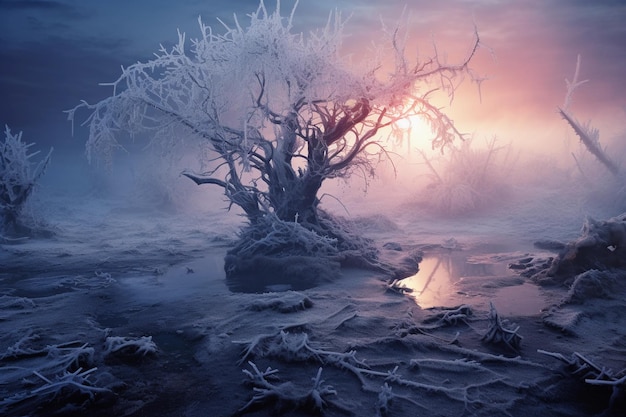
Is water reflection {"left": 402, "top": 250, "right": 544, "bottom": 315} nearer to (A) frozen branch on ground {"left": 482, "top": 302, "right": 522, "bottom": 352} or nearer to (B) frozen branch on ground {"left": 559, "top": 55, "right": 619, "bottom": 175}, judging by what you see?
(A) frozen branch on ground {"left": 482, "top": 302, "right": 522, "bottom": 352}

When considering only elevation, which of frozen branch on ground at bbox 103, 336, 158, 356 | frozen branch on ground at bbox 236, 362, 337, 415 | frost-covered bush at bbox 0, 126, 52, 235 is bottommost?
frozen branch on ground at bbox 236, 362, 337, 415

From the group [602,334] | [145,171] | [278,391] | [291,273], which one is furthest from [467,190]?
[145,171]

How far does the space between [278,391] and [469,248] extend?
9.19m

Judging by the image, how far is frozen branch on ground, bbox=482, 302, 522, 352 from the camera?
178 inches

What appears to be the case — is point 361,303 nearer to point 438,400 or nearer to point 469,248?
point 438,400

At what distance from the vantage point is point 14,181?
14422 mm

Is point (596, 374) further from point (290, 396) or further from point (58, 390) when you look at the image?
point (58, 390)

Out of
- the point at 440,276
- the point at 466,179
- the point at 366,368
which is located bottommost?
the point at 366,368

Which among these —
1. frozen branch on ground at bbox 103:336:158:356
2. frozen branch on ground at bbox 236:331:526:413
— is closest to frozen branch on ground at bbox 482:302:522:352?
frozen branch on ground at bbox 236:331:526:413

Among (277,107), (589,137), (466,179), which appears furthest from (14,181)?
(589,137)

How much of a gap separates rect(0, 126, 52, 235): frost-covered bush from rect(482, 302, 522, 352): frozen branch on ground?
15520 millimetres

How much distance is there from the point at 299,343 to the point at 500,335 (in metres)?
2.39

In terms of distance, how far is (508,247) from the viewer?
441 inches

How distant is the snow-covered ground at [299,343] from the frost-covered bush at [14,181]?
217 inches
